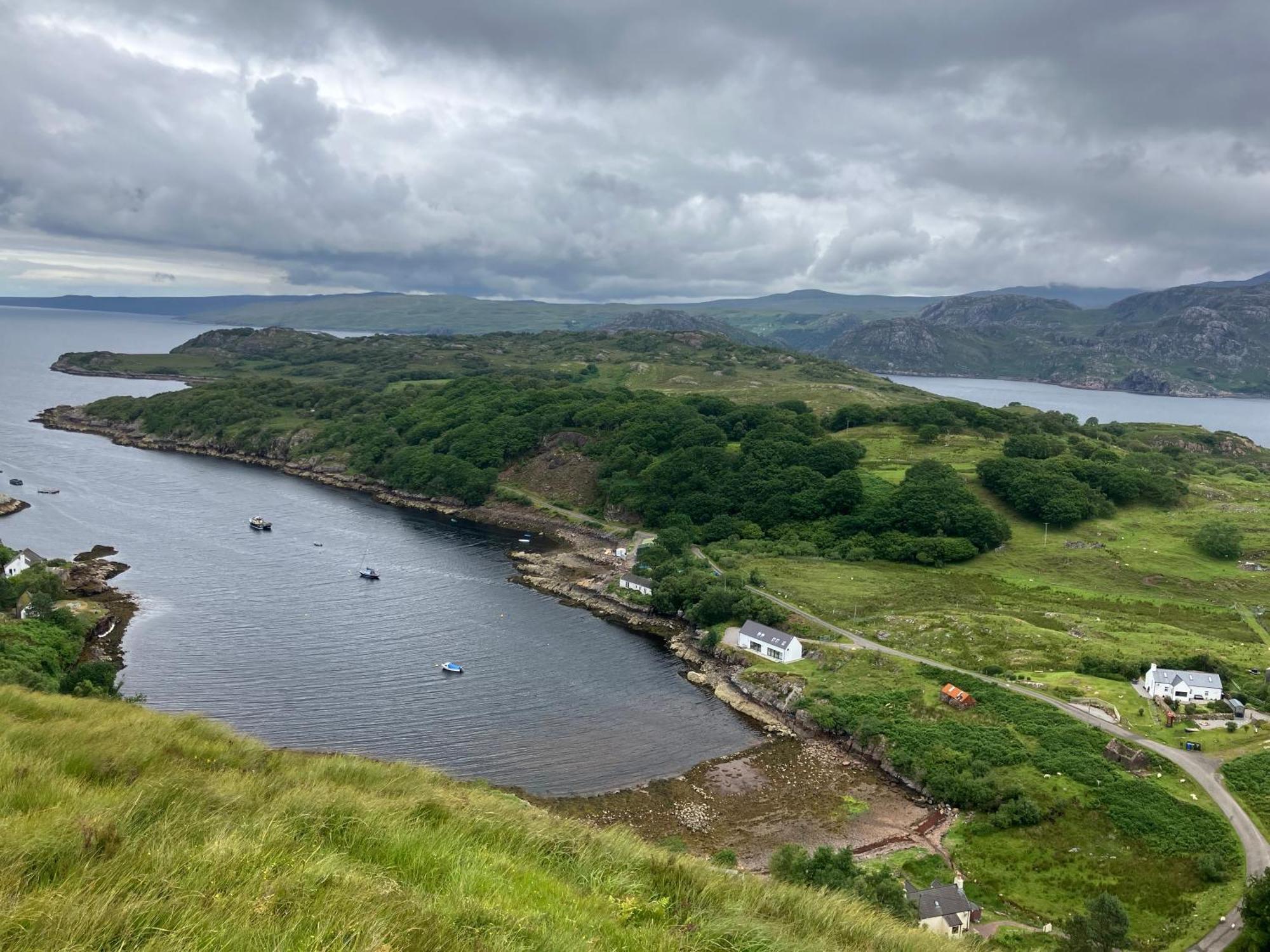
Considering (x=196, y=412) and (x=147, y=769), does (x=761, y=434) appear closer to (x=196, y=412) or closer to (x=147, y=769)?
(x=147, y=769)

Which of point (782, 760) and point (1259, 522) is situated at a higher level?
point (1259, 522)

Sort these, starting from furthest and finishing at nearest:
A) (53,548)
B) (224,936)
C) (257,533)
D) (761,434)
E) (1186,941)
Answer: (761,434)
(257,533)
(53,548)
(1186,941)
(224,936)

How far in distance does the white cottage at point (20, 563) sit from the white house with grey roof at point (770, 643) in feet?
194

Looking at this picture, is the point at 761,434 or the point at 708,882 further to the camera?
the point at 761,434

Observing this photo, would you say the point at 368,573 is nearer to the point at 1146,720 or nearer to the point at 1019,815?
the point at 1019,815

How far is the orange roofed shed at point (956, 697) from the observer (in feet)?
163

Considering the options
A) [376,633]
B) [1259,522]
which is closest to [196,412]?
[376,633]

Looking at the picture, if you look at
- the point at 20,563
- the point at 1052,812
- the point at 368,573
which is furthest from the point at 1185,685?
the point at 20,563

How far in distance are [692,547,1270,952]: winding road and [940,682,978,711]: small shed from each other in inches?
129

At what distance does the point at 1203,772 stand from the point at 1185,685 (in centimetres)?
853

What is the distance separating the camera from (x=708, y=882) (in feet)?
36.6

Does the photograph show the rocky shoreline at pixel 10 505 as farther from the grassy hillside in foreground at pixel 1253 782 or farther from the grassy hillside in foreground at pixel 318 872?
the grassy hillside in foreground at pixel 1253 782

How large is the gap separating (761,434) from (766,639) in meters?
53.1

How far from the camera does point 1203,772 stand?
40.5m
